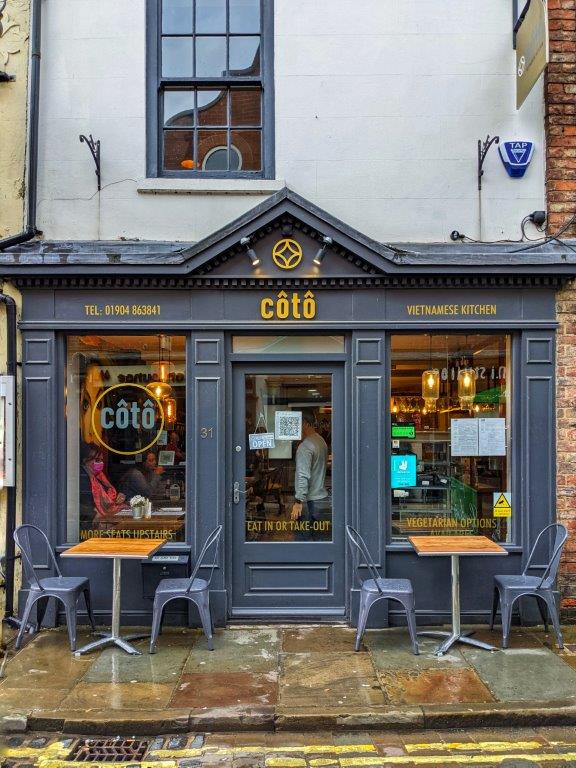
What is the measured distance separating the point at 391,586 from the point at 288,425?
1952 millimetres

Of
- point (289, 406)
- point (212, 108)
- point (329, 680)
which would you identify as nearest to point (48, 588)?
point (329, 680)

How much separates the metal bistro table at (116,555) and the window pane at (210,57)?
199 inches

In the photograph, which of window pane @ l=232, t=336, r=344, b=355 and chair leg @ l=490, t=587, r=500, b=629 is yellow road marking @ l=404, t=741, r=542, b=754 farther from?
window pane @ l=232, t=336, r=344, b=355

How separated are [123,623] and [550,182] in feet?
20.9

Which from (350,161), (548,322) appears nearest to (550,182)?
(548,322)

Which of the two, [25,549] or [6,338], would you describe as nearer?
[25,549]

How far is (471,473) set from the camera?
7074 millimetres

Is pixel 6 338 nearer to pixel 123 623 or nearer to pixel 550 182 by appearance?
pixel 123 623

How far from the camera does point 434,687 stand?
5.29m

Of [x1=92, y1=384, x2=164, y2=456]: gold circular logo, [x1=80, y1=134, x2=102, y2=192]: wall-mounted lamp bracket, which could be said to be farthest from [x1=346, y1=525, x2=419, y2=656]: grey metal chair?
[x1=80, y1=134, x2=102, y2=192]: wall-mounted lamp bracket

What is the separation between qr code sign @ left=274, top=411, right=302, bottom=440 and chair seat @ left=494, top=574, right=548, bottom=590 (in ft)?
7.99

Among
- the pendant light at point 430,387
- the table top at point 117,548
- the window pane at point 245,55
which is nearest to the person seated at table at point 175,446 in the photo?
the table top at point 117,548

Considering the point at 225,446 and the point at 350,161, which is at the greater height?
the point at 350,161

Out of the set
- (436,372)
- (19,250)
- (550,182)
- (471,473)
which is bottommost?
(471,473)
